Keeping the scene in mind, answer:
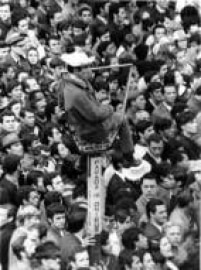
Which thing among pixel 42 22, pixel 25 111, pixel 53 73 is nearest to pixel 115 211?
pixel 25 111

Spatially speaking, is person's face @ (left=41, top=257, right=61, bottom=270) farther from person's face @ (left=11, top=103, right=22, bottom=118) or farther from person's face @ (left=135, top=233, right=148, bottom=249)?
person's face @ (left=11, top=103, right=22, bottom=118)

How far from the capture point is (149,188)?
16.0m

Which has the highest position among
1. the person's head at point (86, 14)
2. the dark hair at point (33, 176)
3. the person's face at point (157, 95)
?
the person's head at point (86, 14)

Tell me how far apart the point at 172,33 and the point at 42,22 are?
1661 millimetres

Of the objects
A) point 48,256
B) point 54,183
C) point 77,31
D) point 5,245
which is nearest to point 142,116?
point 54,183

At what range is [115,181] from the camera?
1606cm

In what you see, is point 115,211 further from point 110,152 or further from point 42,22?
point 42,22

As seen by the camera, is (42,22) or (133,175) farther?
(42,22)

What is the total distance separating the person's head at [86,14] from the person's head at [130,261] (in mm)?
6009

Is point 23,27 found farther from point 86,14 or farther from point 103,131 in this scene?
point 103,131

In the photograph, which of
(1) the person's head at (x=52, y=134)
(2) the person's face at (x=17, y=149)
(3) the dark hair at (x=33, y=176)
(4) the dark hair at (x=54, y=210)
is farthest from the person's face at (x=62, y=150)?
(4) the dark hair at (x=54, y=210)

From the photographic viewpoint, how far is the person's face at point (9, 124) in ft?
56.1

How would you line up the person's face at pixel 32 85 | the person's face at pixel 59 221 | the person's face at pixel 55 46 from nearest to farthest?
the person's face at pixel 59 221 < the person's face at pixel 32 85 < the person's face at pixel 55 46

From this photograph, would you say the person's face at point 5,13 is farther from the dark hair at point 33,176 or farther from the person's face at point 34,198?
the person's face at point 34,198
